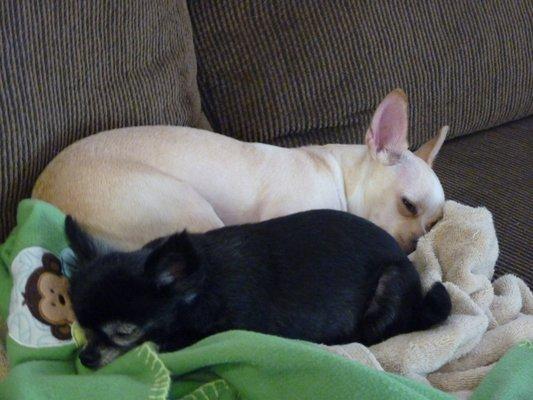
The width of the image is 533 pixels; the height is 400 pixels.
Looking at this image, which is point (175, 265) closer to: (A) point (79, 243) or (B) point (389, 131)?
(A) point (79, 243)

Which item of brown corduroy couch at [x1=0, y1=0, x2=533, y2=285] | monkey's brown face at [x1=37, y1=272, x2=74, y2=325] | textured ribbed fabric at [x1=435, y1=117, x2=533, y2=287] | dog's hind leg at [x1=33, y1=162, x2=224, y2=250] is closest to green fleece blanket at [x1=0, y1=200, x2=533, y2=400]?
monkey's brown face at [x1=37, y1=272, x2=74, y2=325]

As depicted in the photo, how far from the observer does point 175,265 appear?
0.95m

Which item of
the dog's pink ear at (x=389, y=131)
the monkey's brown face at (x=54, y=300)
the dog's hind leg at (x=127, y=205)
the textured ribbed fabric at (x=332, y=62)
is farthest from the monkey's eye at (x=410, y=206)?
the monkey's brown face at (x=54, y=300)

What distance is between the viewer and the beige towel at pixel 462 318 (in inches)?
41.6

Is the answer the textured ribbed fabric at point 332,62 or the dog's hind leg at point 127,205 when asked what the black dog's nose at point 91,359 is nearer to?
the dog's hind leg at point 127,205

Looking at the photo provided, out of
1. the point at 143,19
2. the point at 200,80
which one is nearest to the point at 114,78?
the point at 143,19

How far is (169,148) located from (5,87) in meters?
0.35

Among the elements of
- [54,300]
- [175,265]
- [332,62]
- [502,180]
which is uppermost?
[332,62]

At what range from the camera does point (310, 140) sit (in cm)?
182

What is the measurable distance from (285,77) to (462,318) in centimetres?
83

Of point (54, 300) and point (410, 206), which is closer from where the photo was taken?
point (54, 300)

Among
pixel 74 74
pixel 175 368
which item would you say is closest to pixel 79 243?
pixel 175 368

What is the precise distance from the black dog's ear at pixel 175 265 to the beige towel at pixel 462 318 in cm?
26

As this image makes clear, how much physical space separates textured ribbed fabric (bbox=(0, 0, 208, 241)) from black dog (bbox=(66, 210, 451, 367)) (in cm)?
27
